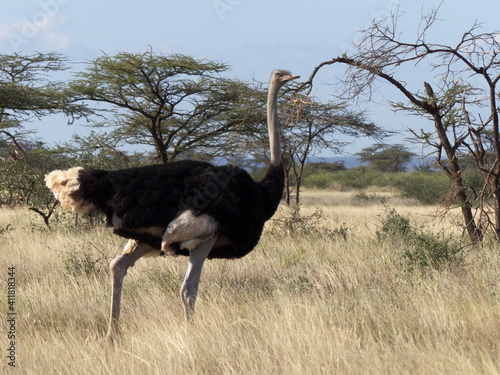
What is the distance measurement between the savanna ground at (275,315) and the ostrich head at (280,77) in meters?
1.47

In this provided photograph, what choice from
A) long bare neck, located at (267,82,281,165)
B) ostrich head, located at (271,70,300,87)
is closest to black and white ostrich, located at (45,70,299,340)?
long bare neck, located at (267,82,281,165)

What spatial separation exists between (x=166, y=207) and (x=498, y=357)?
202 centimetres

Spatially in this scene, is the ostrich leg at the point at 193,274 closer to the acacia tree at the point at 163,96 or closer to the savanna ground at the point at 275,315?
the savanna ground at the point at 275,315

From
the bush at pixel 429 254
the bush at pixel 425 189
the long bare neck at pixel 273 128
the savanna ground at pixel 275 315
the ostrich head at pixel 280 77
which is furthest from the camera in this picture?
the bush at pixel 425 189

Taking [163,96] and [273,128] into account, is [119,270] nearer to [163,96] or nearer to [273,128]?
[273,128]

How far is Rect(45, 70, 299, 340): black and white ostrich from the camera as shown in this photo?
4078mm

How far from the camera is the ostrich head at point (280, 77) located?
17.0ft

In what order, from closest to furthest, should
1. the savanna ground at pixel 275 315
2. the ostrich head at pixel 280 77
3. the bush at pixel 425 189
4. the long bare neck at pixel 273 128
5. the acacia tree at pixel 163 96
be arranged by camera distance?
1. the savanna ground at pixel 275 315
2. the long bare neck at pixel 273 128
3. the ostrich head at pixel 280 77
4. the acacia tree at pixel 163 96
5. the bush at pixel 425 189

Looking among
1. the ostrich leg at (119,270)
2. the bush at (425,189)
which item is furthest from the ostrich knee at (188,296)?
the bush at (425,189)

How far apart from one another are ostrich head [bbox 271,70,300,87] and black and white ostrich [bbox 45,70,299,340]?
3.70ft

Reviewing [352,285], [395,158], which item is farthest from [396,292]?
[395,158]

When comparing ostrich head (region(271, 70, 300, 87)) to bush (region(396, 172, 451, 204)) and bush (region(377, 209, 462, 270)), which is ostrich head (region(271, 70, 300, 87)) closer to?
bush (region(377, 209, 462, 270))


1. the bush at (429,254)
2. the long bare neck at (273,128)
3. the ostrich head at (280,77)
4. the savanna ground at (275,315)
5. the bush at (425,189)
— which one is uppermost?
the ostrich head at (280,77)

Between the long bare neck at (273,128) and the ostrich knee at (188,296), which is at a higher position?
the long bare neck at (273,128)
